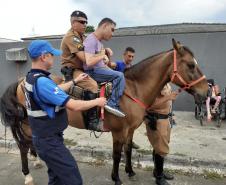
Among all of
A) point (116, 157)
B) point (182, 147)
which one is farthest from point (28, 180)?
point (182, 147)

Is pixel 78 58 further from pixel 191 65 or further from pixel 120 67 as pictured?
pixel 191 65

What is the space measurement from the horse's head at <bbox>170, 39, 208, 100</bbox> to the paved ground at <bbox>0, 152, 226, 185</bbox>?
1.54 meters

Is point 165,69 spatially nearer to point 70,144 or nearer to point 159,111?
point 159,111

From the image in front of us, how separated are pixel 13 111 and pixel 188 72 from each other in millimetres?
2638

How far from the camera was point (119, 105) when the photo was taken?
4.20 m

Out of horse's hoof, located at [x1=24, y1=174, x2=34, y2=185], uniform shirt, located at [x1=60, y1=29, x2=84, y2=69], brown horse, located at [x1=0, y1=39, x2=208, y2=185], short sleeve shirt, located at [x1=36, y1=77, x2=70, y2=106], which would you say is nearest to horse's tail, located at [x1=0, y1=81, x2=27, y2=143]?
brown horse, located at [x1=0, y1=39, x2=208, y2=185]

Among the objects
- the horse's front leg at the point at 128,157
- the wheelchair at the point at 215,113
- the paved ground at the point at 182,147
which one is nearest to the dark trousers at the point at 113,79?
the horse's front leg at the point at 128,157

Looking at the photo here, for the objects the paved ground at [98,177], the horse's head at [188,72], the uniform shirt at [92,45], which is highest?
the uniform shirt at [92,45]

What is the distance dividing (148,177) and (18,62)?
7966mm

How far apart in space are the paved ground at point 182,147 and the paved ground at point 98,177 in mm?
259

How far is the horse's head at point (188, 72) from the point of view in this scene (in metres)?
3.87

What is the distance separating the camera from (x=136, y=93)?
4297 mm

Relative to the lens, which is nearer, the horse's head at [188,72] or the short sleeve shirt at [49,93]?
the short sleeve shirt at [49,93]

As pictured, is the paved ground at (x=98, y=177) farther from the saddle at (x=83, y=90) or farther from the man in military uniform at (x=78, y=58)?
the saddle at (x=83, y=90)
